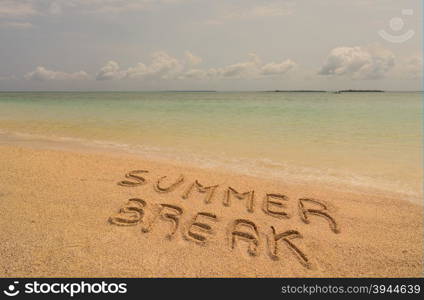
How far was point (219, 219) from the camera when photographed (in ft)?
11.6

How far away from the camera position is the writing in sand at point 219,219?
314cm

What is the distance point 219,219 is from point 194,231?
39cm

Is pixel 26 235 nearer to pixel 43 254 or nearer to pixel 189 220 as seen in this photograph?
pixel 43 254

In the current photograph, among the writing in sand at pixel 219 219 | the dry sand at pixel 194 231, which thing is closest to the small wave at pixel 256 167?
the dry sand at pixel 194 231

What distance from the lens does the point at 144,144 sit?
322 inches

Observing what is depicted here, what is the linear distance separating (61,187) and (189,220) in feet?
7.02

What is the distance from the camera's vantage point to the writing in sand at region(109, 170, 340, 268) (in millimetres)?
3139

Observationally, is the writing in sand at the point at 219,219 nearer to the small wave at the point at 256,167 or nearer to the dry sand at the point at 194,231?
the dry sand at the point at 194,231

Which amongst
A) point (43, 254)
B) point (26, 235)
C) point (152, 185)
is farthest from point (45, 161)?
point (43, 254)

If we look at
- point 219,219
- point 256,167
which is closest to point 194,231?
point 219,219

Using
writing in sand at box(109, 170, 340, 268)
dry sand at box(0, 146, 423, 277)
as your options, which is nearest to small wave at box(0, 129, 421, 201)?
dry sand at box(0, 146, 423, 277)

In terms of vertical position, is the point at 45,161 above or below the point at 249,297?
above

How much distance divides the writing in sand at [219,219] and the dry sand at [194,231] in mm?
14

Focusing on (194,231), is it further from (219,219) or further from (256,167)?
(256,167)
